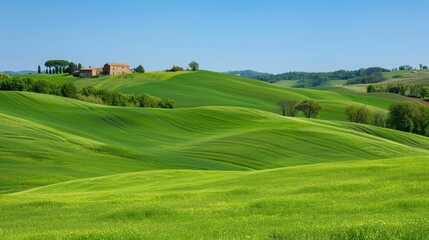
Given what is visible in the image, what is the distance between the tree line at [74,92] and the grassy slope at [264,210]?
8746cm

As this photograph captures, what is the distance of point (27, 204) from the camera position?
A: 2295cm

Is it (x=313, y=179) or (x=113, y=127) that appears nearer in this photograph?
(x=313, y=179)

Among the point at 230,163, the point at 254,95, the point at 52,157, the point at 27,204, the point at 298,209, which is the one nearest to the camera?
the point at 298,209

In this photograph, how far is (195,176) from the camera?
3591cm

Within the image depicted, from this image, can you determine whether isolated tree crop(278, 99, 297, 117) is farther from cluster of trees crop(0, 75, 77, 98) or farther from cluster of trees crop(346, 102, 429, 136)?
cluster of trees crop(0, 75, 77, 98)

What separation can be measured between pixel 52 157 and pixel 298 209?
121 feet

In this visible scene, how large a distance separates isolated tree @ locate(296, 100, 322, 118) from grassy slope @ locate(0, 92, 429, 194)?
25964 mm

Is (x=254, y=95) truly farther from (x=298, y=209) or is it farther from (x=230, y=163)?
(x=298, y=209)

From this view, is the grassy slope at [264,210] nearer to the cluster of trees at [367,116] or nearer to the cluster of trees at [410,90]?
the cluster of trees at [367,116]

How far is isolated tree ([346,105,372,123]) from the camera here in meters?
112

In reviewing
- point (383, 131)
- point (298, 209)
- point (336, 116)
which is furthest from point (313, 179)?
point (336, 116)

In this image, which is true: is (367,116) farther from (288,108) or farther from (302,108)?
(288,108)

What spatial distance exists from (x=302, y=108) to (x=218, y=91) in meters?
39.0

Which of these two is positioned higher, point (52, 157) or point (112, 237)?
point (112, 237)
